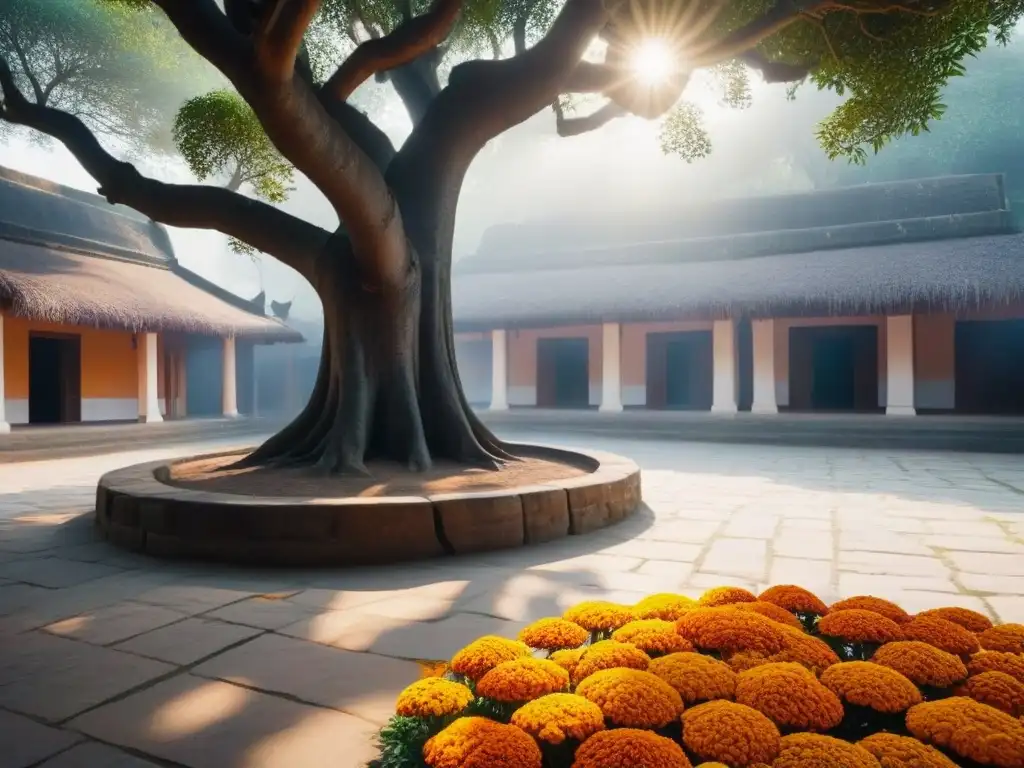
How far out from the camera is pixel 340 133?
12.7 feet

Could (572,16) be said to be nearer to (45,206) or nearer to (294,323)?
(45,206)

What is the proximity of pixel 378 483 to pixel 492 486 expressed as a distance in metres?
0.84

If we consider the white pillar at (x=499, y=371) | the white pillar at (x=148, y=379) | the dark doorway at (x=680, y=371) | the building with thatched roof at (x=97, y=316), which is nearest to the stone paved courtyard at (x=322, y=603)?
the building with thatched roof at (x=97, y=316)

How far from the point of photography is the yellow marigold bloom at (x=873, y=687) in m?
1.62

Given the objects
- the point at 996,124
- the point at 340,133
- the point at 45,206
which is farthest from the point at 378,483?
the point at 996,124

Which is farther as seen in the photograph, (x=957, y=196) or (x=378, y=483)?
(x=957, y=196)

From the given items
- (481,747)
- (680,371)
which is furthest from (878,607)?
(680,371)

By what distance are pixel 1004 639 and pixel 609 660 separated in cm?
124

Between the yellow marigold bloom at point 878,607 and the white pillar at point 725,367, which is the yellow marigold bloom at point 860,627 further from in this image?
the white pillar at point 725,367

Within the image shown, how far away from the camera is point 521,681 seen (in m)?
1.73

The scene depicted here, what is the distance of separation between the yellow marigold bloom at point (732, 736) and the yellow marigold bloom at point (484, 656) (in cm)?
56

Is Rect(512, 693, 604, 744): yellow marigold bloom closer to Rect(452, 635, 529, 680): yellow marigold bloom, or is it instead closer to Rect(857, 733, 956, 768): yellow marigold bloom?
Rect(452, 635, 529, 680): yellow marigold bloom

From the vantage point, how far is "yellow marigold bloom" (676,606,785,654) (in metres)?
1.95

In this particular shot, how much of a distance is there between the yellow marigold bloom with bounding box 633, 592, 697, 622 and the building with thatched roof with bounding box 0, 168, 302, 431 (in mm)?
11989
